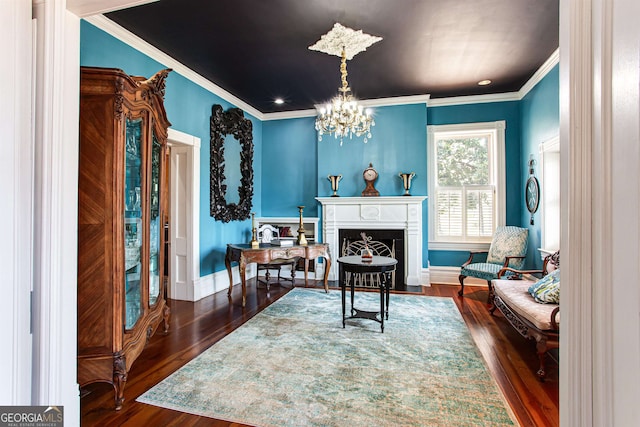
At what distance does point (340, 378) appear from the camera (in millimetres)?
2246

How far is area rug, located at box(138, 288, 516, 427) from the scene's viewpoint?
73.0 inches

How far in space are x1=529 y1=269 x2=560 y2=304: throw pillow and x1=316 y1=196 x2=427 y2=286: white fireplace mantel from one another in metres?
2.13

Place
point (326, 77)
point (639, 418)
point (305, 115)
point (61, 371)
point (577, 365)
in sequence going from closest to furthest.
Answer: point (639, 418) → point (577, 365) → point (61, 371) → point (326, 77) → point (305, 115)

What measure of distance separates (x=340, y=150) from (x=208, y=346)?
3702 mm

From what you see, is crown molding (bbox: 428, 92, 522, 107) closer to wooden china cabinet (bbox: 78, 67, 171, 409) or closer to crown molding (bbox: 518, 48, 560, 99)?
crown molding (bbox: 518, 48, 560, 99)

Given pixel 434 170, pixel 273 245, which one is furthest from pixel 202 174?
pixel 434 170

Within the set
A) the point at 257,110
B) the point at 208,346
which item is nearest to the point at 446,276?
the point at 208,346

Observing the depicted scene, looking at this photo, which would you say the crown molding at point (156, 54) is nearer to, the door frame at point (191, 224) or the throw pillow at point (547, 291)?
the door frame at point (191, 224)

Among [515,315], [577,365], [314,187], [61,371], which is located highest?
[314,187]

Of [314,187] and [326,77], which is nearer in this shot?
[326,77]

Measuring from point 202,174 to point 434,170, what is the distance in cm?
363

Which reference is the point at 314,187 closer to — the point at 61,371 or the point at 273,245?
the point at 273,245

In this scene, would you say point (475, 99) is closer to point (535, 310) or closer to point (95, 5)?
point (535, 310)

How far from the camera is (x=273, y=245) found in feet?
14.4
